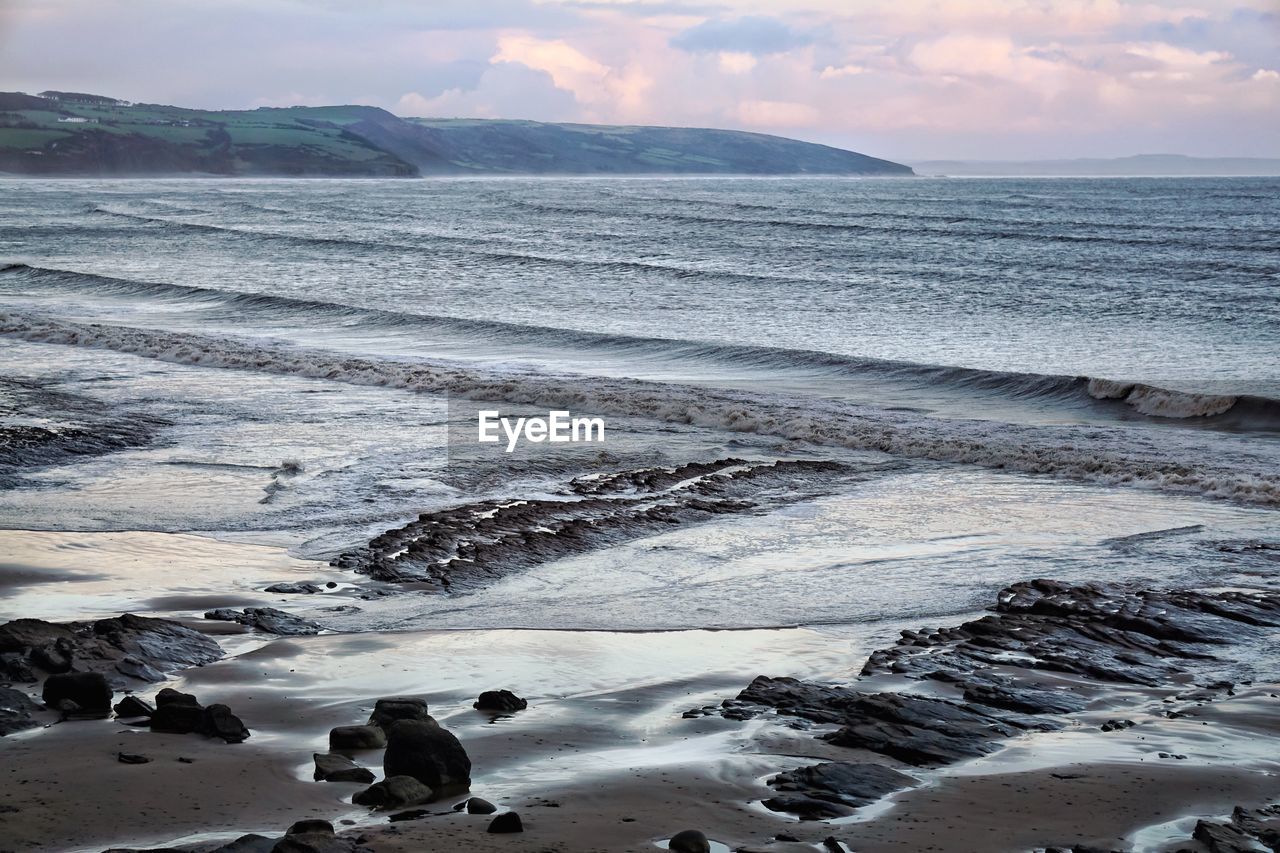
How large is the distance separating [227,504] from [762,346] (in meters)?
15.6

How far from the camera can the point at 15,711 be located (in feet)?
20.2

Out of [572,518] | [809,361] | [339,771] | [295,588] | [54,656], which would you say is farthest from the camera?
[809,361]

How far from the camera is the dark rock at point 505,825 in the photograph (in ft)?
16.6

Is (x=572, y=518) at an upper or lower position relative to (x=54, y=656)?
lower

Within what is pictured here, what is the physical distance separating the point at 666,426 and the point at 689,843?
1234 cm

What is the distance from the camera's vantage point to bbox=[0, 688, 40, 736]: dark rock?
603cm

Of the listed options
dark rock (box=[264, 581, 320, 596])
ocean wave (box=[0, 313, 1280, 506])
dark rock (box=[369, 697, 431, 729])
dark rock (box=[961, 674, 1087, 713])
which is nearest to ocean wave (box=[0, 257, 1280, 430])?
ocean wave (box=[0, 313, 1280, 506])

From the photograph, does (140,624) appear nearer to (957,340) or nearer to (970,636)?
(970,636)

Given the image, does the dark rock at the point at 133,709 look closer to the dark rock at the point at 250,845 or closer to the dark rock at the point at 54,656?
the dark rock at the point at 54,656

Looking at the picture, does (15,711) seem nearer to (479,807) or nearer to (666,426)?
(479,807)

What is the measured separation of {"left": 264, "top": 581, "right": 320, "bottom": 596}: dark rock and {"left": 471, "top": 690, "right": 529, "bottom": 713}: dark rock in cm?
A: 268

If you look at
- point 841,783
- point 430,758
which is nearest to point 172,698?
point 430,758

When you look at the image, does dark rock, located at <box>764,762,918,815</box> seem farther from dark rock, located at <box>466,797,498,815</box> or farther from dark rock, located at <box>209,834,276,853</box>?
dark rock, located at <box>209,834,276,853</box>

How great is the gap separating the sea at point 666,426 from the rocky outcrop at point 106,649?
1.04 m
